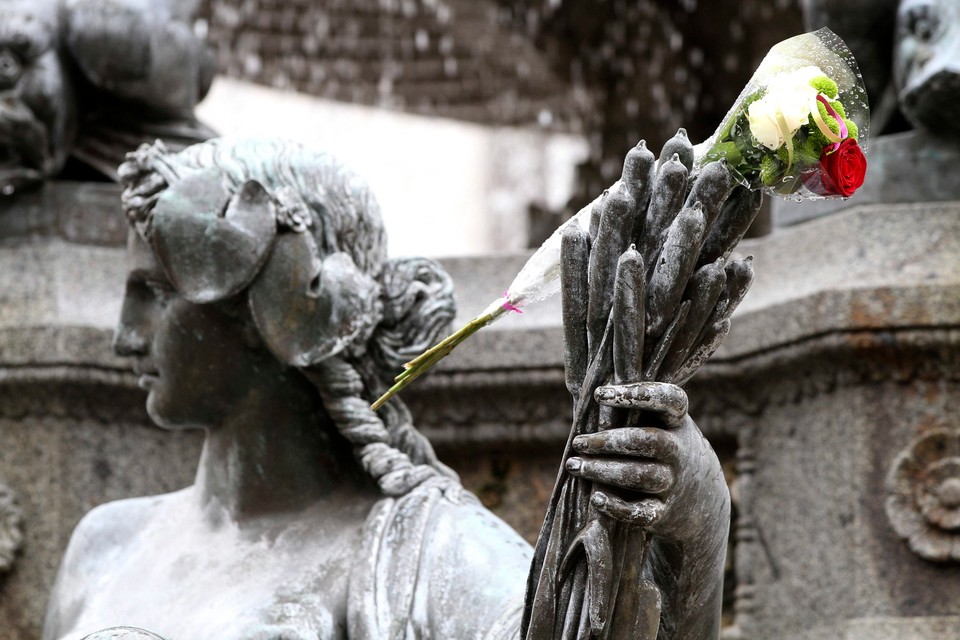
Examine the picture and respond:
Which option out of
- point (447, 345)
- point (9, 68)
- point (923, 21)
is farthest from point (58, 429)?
point (447, 345)

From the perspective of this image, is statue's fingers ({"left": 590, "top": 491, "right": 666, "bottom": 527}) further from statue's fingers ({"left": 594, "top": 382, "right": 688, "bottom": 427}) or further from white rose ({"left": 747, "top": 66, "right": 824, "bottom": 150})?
white rose ({"left": 747, "top": 66, "right": 824, "bottom": 150})

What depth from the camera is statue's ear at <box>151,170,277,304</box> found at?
4.97 meters

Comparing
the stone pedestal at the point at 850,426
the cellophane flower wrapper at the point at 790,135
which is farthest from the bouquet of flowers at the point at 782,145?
the stone pedestal at the point at 850,426

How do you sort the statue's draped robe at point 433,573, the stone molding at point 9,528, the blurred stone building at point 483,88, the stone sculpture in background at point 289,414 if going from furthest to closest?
the blurred stone building at point 483,88 → the stone molding at point 9,528 → the stone sculpture in background at point 289,414 → the statue's draped robe at point 433,573

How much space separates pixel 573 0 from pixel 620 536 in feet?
23.6

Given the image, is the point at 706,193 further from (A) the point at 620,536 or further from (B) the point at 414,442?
(B) the point at 414,442

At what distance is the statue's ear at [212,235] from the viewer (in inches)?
196

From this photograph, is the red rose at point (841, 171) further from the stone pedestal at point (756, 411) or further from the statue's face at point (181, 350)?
the stone pedestal at point (756, 411)

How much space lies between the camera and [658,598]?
4.09 meters

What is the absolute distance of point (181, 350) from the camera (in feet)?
16.8

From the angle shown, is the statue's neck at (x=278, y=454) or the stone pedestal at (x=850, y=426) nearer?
the statue's neck at (x=278, y=454)

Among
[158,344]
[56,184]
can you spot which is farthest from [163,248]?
[56,184]

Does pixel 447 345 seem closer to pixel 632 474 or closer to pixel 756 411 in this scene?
pixel 632 474

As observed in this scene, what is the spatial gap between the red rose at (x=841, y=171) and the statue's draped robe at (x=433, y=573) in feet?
3.70
